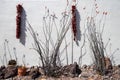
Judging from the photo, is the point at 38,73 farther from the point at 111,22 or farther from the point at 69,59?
the point at 111,22

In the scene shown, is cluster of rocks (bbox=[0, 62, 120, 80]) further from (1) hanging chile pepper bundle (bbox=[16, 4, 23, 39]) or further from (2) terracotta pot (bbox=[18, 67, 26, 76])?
(1) hanging chile pepper bundle (bbox=[16, 4, 23, 39])

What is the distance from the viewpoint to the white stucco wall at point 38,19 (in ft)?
36.9

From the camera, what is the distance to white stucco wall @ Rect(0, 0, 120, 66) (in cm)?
1126

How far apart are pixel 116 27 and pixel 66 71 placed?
220 cm

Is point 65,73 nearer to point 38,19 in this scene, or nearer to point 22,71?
point 22,71

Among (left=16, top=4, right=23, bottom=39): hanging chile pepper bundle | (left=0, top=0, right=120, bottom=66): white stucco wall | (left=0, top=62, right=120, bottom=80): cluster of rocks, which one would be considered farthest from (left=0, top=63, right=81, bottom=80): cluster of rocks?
(left=16, top=4, right=23, bottom=39): hanging chile pepper bundle

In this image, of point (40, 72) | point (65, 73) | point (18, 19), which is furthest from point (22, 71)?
point (18, 19)

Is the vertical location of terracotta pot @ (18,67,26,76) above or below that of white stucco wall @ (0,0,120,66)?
below

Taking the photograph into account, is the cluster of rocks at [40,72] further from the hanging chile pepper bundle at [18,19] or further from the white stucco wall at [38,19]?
the hanging chile pepper bundle at [18,19]

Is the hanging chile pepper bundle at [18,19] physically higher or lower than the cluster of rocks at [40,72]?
higher

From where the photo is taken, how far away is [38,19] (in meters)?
11.5

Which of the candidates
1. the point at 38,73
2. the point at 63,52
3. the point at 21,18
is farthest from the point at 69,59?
the point at 21,18

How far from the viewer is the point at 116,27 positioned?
36.9ft

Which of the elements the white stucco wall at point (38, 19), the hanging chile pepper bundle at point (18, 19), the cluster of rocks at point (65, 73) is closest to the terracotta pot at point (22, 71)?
the cluster of rocks at point (65, 73)
